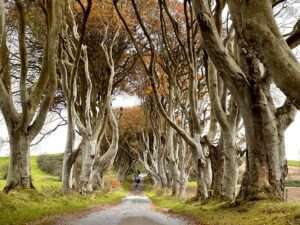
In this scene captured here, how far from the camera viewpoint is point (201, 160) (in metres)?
19.1

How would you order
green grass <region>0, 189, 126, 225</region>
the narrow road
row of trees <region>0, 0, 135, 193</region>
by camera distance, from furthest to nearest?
row of trees <region>0, 0, 135, 193</region> → the narrow road → green grass <region>0, 189, 126, 225</region>

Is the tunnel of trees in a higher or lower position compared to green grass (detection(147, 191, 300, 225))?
higher

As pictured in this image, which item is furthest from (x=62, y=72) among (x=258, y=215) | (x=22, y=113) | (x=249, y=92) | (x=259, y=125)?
(x=258, y=215)

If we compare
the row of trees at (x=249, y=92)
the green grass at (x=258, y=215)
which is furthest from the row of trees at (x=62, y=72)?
the green grass at (x=258, y=215)

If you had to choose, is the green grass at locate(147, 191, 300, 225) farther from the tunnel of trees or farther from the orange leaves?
the orange leaves

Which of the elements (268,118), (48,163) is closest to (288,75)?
(268,118)

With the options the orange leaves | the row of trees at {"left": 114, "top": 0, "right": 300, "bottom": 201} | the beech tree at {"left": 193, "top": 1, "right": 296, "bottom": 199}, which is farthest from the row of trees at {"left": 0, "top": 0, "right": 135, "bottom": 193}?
the orange leaves

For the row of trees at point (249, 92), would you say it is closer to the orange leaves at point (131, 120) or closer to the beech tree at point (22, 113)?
the beech tree at point (22, 113)

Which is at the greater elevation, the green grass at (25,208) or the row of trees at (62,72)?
the row of trees at (62,72)

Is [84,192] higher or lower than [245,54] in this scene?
lower

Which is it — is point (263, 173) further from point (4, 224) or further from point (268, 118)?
point (4, 224)

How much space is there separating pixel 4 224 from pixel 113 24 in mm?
17630

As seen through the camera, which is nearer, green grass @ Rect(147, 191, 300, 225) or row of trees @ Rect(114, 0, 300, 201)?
row of trees @ Rect(114, 0, 300, 201)

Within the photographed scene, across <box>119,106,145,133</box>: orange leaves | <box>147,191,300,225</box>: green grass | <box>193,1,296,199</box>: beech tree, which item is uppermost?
<box>119,106,145,133</box>: orange leaves
